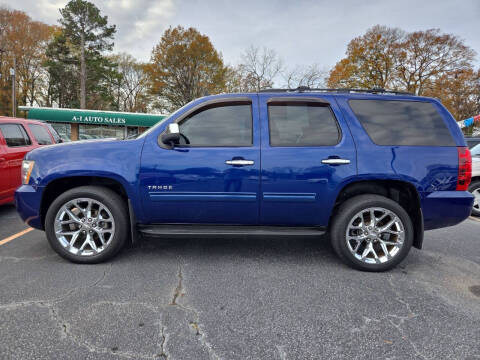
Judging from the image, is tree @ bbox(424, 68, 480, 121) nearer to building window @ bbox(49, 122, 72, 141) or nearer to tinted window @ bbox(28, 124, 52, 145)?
tinted window @ bbox(28, 124, 52, 145)

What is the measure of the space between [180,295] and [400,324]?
5.98 ft

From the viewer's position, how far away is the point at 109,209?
306 centimetres

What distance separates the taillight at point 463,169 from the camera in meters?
2.93

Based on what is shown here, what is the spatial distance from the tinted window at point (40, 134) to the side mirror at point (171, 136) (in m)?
4.72

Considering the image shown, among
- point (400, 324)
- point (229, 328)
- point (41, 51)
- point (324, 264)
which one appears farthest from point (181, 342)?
point (41, 51)

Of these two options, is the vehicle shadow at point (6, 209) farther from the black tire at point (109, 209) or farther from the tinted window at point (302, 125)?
the tinted window at point (302, 125)

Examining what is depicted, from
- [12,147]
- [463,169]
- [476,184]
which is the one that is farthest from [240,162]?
[476,184]

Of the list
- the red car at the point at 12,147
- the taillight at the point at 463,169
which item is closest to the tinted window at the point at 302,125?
the taillight at the point at 463,169

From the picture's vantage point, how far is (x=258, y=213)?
3.03 m

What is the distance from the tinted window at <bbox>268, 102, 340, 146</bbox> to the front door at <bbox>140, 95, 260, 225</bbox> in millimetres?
219

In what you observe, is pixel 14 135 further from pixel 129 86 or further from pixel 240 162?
pixel 129 86

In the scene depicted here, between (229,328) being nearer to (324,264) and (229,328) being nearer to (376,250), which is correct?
(324,264)

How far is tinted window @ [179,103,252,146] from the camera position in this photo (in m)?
3.06

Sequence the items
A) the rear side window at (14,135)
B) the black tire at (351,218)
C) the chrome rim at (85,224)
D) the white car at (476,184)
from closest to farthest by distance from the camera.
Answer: the black tire at (351,218)
the chrome rim at (85,224)
the rear side window at (14,135)
the white car at (476,184)
